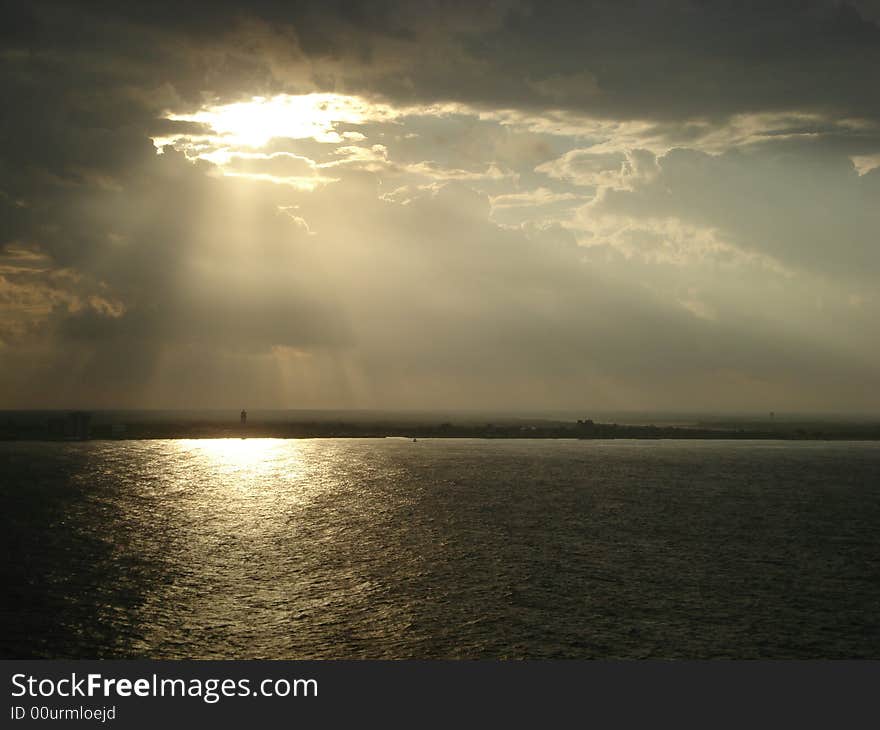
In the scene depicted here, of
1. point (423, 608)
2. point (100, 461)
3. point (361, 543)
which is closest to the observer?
point (423, 608)

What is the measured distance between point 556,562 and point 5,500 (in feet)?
242

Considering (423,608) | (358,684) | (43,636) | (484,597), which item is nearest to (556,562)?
(484,597)

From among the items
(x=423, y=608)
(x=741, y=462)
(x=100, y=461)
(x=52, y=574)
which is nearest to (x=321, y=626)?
(x=423, y=608)

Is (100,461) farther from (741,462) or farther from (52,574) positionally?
(741,462)

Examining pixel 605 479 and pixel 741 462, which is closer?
pixel 605 479

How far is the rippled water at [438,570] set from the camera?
129 ft

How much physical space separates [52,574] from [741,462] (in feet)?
529

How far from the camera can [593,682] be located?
33.9 m

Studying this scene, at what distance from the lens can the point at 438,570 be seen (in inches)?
2222

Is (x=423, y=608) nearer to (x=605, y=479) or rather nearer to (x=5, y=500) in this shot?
(x=5, y=500)

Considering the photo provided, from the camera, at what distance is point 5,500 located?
95.9 metres

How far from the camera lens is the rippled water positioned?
39.3 metres

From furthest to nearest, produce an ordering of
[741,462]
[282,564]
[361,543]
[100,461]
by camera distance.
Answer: [741,462] < [100,461] < [361,543] < [282,564]

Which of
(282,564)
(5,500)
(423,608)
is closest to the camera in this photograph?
(423,608)
